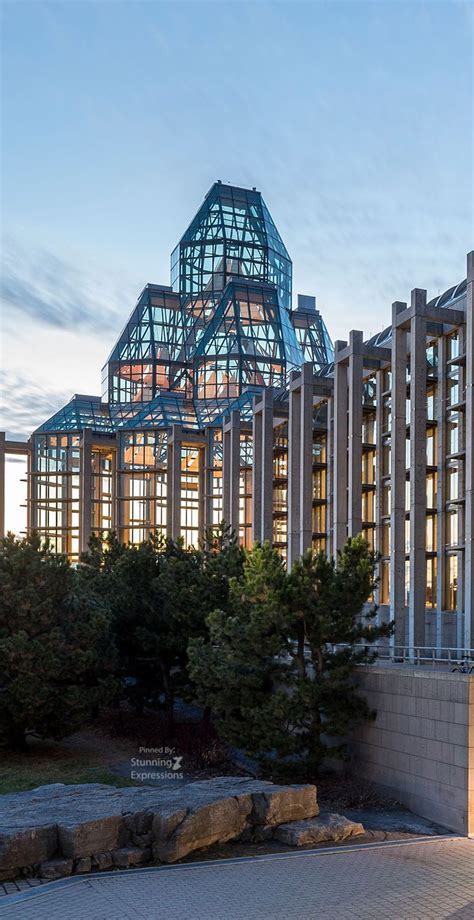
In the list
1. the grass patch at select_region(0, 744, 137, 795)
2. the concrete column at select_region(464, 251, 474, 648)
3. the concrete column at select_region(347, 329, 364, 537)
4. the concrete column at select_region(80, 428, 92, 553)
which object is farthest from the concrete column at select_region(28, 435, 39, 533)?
the concrete column at select_region(464, 251, 474, 648)

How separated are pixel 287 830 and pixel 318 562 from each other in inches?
349

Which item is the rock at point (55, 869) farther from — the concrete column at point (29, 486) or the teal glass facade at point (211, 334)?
the concrete column at point (29, 486)

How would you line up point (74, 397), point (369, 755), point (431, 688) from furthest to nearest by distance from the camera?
1. point (74, 397)
2. point (369, 755)
3. point (431, 688)

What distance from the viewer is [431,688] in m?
20.6

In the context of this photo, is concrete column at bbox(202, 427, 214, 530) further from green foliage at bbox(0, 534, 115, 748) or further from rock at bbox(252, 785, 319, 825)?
rock at bbox(252, 785, 319, 825)

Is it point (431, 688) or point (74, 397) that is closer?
point (431, 688)

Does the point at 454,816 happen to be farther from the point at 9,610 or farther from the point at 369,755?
the point at 9,610

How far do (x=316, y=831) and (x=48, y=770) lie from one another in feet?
43.7

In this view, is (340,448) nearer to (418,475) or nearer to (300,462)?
(300,462)

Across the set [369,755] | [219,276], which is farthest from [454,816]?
[219,276]

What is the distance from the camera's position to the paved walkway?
503 inches

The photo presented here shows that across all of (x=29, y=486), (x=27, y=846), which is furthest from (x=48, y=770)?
(x=29, y=486)

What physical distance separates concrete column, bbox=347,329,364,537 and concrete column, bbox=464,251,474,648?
6957mm

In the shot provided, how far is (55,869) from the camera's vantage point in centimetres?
1435
